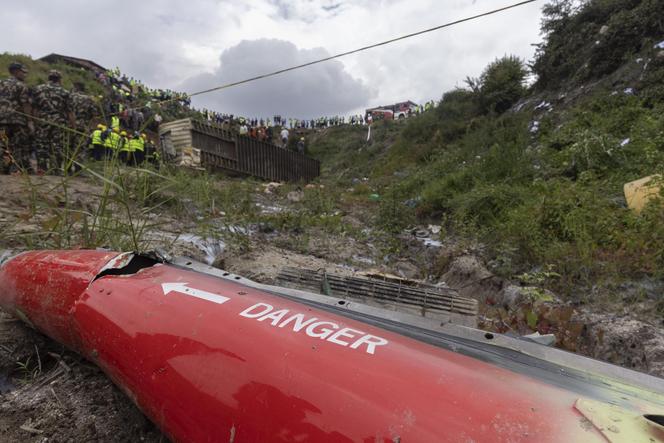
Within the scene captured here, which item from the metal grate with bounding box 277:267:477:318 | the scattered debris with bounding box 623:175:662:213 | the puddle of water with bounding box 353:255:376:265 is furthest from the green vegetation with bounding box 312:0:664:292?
the metal grate with bounding box 277:267:477:318

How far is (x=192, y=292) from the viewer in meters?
1.38

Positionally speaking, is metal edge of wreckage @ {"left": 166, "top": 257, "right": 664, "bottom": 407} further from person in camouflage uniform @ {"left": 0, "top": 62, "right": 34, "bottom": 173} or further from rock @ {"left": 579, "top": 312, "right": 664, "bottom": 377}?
person in camouflage uniform @ {"left": 0, "top": 62, "right": 34, "bottom": 173}

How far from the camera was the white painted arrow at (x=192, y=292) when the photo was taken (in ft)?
4.33

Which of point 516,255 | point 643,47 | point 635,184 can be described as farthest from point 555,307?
point 643,47

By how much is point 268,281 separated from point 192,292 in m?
1.63

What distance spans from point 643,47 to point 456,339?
10.5 meters

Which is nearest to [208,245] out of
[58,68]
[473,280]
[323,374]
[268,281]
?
[268,281]

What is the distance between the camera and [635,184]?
373 cm

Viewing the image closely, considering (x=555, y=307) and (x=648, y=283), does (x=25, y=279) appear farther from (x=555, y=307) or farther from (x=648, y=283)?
(x=648, y=283)

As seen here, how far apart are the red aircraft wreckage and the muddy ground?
21 centimetres

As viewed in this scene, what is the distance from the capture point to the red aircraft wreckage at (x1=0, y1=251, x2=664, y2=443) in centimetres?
75

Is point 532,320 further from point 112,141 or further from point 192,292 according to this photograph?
point 112,141

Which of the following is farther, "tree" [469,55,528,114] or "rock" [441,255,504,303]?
"tree" [469,55,528,114]

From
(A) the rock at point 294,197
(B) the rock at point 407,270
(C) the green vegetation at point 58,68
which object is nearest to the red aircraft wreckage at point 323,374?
(B) the rock at point 407,270
